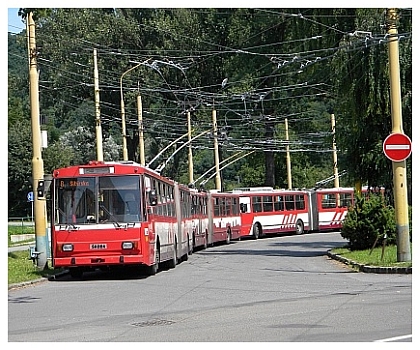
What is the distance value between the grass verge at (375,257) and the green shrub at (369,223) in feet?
1.35

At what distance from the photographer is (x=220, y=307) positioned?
16.0m

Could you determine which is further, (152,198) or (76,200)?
(152,198)

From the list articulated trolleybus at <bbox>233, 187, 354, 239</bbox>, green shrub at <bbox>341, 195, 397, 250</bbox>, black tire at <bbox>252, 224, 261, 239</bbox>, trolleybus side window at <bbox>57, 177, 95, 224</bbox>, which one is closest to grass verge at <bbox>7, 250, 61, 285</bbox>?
trolleybus side window at <bbox>57, 177, 95, 224</bbox>

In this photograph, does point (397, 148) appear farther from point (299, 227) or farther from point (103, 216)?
point (299, 227)

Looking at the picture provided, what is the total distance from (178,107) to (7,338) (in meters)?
42.4

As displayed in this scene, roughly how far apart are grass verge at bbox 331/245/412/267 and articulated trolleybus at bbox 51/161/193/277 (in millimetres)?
5849

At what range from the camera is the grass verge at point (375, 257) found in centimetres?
2333

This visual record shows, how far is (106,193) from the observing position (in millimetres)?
22969

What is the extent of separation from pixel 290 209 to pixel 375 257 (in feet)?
95.9

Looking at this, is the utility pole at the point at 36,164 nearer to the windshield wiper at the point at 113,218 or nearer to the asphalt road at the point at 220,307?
the asphalt road at the point at 220,307

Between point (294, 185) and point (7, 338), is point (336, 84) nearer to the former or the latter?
point (7, 338)

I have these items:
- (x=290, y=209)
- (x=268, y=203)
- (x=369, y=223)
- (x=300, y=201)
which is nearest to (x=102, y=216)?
(x=369, y=223)

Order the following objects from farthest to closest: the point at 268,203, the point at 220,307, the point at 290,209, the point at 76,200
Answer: the point at 290,209 < the point at 268,203 < the point at 76,200 < the point at 220,307

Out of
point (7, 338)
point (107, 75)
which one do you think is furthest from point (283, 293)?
point (107, 75)
